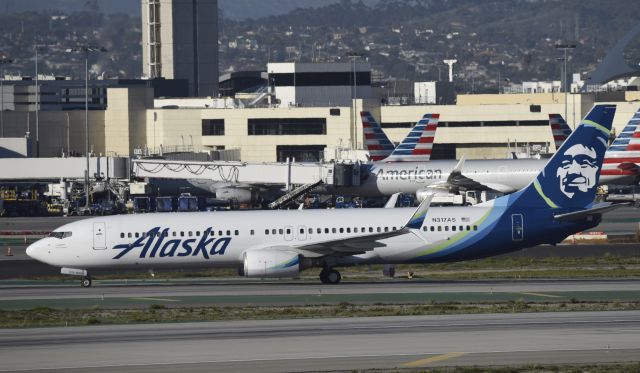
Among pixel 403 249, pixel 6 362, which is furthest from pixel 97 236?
pixel 6 362

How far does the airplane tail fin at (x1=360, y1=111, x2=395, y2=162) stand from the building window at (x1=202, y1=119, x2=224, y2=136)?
23192mm

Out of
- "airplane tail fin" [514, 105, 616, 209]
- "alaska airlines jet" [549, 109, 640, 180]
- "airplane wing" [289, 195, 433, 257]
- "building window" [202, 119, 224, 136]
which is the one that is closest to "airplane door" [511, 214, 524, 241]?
"airplane tail fin" [514, 105, 616, 209]

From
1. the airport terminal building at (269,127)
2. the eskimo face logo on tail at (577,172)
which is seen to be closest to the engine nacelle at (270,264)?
the eskimo face logo on tail at (577,172)

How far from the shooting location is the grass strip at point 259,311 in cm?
4572

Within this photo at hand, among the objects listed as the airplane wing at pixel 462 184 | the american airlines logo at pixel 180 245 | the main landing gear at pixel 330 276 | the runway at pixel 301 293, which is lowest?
the runway at pixel 301 293

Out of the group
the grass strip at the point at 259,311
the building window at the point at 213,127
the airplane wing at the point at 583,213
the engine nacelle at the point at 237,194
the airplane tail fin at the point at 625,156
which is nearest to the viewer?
the grass strip at the point at 259,311

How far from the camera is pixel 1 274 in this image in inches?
2554

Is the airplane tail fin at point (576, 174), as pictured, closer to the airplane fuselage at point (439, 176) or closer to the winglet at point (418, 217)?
the winglet at point (418, 217)

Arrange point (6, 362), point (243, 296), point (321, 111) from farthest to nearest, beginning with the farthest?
point (321, 111) → point (243, 296) → point (6, 362)

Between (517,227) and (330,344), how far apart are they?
18929 mm

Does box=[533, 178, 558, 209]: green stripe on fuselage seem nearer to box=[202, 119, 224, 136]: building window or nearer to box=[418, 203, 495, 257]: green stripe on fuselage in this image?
box=[418, 203, 495, 257]: green stripe on fuselage

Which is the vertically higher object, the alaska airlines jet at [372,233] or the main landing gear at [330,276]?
the alaska airlines jet at [372,233]

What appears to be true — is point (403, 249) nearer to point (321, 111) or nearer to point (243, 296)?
point (243, 296)

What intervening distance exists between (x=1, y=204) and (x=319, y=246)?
61.1 metres
